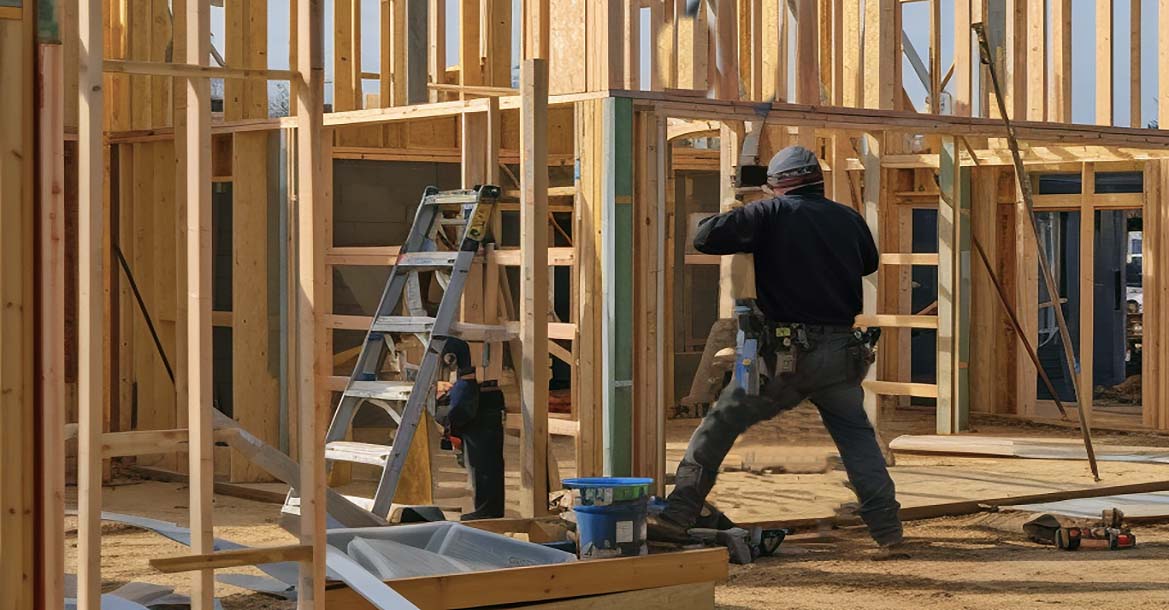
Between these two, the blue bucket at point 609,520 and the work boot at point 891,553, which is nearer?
the blue bucket at point 609,520

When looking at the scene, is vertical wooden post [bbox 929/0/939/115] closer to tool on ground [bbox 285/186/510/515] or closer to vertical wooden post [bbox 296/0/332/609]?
tool on ground [bbox 285/186/510/515]

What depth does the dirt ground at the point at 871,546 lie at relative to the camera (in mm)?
6609

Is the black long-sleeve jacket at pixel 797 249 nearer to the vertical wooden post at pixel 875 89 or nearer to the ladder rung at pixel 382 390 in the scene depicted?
the ladder rung at pixel 382 390

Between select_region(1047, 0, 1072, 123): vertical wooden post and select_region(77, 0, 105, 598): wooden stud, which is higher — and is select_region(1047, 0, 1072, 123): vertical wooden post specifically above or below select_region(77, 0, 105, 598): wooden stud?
above

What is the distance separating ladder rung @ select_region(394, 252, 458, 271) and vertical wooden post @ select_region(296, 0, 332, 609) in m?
2.60

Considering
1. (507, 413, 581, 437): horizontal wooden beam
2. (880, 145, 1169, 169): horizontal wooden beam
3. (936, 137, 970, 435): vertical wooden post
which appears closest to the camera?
(507, 413, 581, 437): horizontal wooden beam

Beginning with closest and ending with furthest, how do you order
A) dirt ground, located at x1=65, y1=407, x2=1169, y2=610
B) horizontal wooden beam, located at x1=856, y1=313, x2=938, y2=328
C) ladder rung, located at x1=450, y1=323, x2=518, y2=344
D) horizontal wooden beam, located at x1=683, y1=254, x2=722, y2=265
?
dirt ground, located at x1=65, y1=407, x2=1169, y2=610 < ladder rung, located at x1=450, y1=323, x2=518, y2=344 < horizontal wooden beam, located at x1=856, y1=313, x2=938, y2=328 < horizontal wooden beam, located at x1=683, y1=254, x2=722, y2=265

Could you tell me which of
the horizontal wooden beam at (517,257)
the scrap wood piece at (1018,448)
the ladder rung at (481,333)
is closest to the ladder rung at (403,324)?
the ladder rung at (481,333)

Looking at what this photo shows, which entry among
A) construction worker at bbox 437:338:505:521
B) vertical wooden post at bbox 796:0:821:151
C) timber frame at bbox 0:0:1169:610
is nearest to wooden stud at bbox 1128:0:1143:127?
timber frame at bbox 0:0:1169:610

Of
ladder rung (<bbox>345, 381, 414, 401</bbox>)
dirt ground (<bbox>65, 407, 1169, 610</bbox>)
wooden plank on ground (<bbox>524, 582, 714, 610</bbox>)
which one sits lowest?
dirt ground (<bbox>65, 407, 1169, 610</bbox>)

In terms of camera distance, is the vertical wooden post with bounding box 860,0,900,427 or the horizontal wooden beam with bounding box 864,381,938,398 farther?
the horizontal wooden beam with bounding box 864,381,938,398

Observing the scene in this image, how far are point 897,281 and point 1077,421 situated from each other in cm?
190

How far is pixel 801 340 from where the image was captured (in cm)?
748

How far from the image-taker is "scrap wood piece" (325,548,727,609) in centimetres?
567
